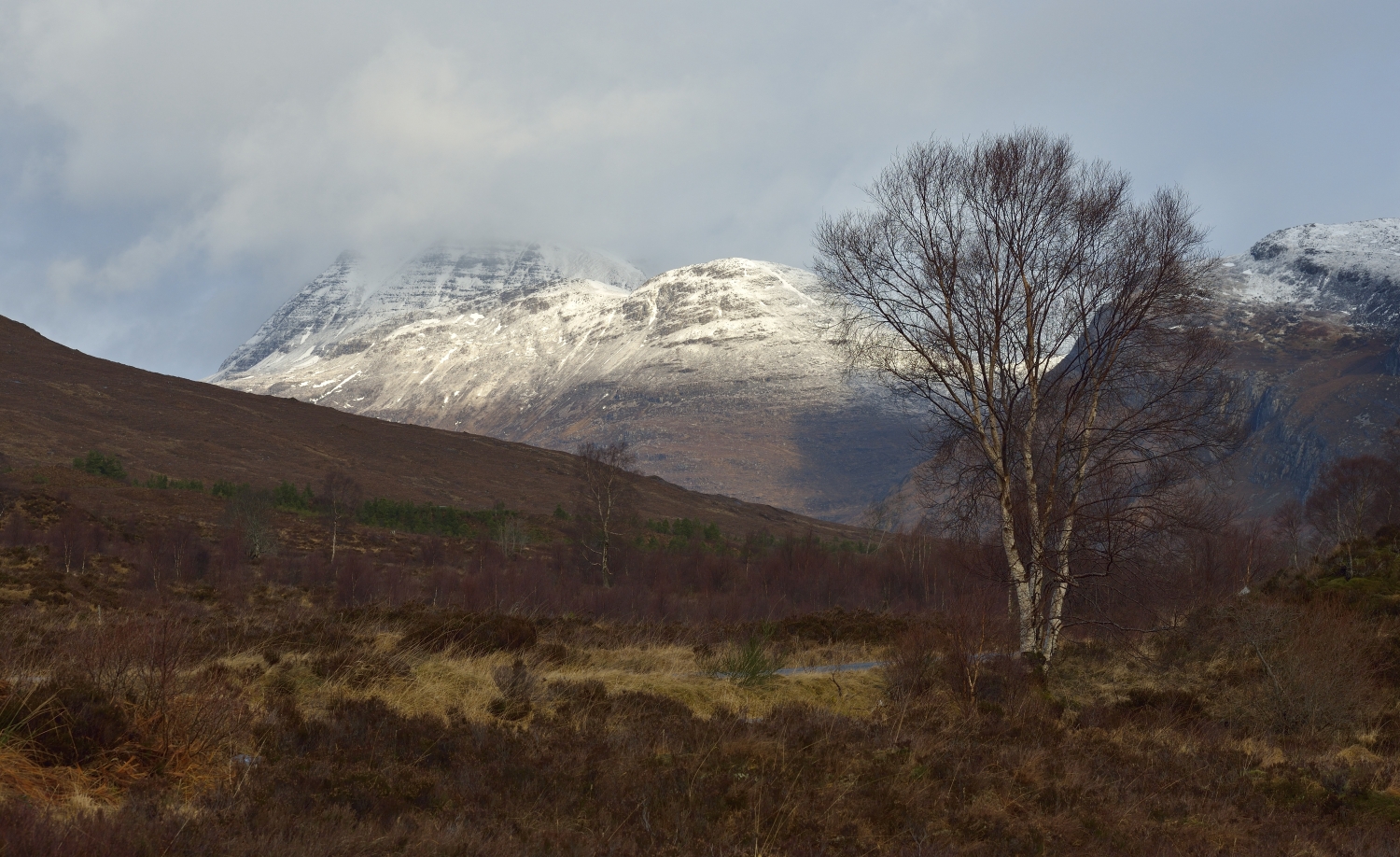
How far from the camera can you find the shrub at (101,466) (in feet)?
187

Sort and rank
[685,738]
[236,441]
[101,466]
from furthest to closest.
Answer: [236,441], [101,466], [685,738]

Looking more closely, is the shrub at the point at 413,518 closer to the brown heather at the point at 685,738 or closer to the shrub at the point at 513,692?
the brown heather at the point at 685,738

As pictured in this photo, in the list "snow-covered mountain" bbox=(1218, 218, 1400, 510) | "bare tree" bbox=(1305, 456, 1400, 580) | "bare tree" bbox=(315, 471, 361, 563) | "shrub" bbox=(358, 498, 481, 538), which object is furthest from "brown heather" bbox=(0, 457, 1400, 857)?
"snow-covered mountain" bbox=(1218, 218, 1400, 510)

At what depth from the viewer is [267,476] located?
73.8m

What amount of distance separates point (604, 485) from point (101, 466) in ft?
112

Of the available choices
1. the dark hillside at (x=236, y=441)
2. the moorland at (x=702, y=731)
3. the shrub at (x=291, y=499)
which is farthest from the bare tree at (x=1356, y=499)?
the shrub at (x=291, y=499)

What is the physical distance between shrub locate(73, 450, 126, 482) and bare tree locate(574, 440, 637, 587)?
3139cm

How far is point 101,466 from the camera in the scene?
57594 mm

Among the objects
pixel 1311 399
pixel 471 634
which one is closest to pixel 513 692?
pixel 471 634

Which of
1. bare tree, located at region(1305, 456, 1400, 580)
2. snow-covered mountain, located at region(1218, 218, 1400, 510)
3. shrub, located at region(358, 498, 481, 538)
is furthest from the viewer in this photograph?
snow-covered mountain, located at region(1218, 218, 1400, 510)

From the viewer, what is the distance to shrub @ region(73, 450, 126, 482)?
187 feet

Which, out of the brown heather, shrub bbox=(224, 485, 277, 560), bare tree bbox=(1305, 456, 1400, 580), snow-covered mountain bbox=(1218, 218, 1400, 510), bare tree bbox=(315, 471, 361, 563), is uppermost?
snow-covered mountain bbox=(1218, 218, 1400, 510)

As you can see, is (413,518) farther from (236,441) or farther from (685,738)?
(685,738)

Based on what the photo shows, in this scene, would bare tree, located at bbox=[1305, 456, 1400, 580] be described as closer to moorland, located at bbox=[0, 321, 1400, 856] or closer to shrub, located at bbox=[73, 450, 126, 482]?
moorland, located at bbox=[0, 321, 1400, 856]
